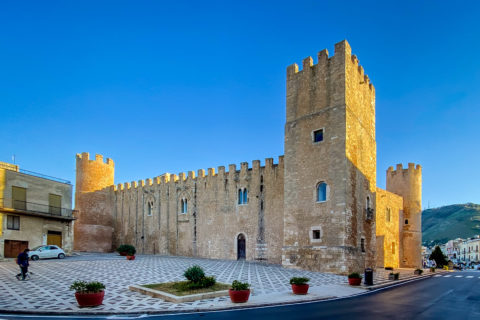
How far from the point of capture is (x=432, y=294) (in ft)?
47.1

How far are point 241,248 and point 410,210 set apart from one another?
1736 cm

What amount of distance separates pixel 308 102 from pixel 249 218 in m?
9.49

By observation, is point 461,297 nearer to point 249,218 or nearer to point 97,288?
point 97,288

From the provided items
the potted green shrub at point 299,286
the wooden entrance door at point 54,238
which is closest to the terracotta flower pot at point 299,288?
the potted green shrub at point 299,286

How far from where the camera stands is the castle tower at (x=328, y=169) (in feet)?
69.8

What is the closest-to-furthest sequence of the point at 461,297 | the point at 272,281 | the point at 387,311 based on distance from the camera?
the point at 387,311 < the point at 461,297 < the point at 272,281

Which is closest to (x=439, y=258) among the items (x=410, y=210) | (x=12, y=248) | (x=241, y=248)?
(x=410, y=210)

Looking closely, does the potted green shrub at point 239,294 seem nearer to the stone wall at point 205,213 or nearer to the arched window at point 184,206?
the stone wall at point 205,213

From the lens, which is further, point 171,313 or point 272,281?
point 272,281

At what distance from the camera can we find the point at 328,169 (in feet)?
72.4

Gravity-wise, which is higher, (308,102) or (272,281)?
(308,102)

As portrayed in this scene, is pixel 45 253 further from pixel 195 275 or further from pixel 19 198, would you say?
pixel 195 275

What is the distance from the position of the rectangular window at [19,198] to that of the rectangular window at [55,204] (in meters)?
2.11

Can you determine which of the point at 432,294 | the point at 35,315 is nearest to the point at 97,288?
the point at 35,315
